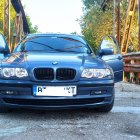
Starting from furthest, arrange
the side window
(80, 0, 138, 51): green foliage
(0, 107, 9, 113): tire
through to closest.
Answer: (80, 0, 138, 51): green foliage
the side window
(0, 107, 9, 113): tire

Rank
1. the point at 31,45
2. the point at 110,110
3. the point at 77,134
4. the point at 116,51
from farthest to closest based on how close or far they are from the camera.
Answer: the point at 116,51
the point at 31,45
the point at 110,110
the point at 77,134

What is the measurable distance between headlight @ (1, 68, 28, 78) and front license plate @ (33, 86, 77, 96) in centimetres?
24

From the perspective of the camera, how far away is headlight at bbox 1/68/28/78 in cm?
526

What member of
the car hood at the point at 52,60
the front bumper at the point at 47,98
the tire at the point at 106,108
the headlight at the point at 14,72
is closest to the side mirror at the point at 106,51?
the car hood at the point at 52,60

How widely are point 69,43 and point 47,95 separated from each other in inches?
75.9

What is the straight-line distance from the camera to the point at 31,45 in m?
6.78

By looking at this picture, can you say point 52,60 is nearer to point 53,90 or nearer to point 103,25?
point 53,90

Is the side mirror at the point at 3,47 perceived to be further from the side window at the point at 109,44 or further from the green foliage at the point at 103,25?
the green foliage at the point at 103,25

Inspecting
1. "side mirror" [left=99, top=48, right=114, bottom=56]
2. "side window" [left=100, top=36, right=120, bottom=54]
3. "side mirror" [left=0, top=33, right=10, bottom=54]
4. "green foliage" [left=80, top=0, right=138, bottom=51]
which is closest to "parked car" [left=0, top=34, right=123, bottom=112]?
"side mirror" [left=0, top=33, right=10, bottom=54]

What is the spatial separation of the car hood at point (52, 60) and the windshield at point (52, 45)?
0.61 m

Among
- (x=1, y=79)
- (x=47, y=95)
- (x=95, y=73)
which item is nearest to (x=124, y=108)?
(x=95, y=73)

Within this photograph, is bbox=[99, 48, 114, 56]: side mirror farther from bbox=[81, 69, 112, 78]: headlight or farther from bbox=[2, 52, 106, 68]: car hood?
bbox=[81, 69, 112, 78]: headlight

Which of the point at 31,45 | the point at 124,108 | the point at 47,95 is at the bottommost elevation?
the point at 124,108

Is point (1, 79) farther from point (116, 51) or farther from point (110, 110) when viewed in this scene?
point (116, 51)
